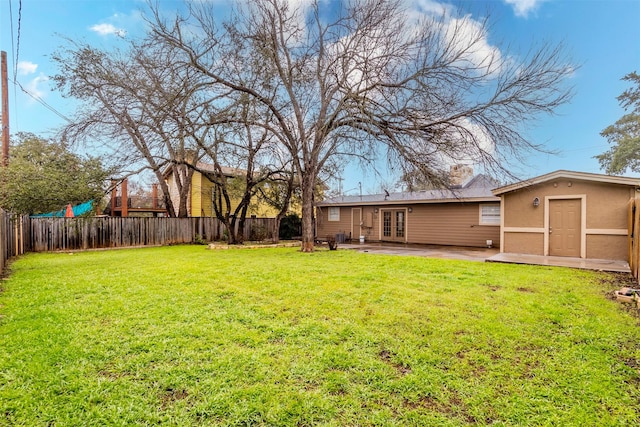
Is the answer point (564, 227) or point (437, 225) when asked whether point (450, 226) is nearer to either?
point (437, 225)

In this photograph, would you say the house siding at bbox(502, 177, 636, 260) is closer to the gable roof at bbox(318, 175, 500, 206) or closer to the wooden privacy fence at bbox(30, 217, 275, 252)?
the gable roof at bbox(318, 175, 500, 206)

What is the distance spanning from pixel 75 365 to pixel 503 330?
4.20 metres

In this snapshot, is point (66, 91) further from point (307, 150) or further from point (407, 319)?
point (407, 319)

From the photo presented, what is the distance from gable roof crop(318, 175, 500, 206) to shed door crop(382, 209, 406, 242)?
74 centimetres

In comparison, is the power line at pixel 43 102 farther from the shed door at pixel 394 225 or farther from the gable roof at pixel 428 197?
the shed door at pixel 394 225

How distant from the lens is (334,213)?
58.0 ft

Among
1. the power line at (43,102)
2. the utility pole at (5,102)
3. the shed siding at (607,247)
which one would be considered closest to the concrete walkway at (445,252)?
the shed siding at (607,247)

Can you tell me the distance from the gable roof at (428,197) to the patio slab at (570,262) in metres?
2.44

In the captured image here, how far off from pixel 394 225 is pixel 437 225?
222cm

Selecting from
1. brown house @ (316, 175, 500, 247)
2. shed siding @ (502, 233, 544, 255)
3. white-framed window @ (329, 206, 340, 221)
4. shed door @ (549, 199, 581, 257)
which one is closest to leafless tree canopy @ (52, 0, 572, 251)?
shed door @ (549, 199, 581, 257)

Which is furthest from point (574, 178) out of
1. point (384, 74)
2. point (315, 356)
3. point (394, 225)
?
point (315, 356)

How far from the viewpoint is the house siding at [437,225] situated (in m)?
12.8

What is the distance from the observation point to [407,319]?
3648 millimetres

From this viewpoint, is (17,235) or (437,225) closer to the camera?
(17,235)
